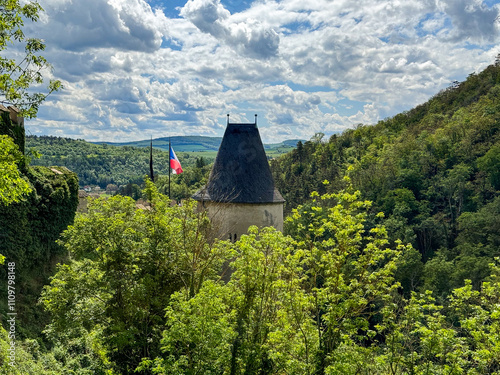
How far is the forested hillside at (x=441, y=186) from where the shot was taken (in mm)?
48219

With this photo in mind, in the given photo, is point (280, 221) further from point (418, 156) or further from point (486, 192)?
point (418, 156)

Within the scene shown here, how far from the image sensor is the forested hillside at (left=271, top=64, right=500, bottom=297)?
158 ft

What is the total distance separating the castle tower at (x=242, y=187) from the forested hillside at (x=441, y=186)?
101 feet

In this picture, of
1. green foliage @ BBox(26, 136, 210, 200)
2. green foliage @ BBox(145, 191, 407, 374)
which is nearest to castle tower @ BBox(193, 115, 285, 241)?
green foliage @ BBox(145, 191, 407, 374)

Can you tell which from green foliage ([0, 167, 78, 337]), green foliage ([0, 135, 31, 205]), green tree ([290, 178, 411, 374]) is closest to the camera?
green foliage ([0, 135, 31, 205])

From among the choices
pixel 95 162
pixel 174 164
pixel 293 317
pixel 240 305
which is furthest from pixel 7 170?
pixel 95 162

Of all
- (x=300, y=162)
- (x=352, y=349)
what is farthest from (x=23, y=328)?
(x=300, y=162)

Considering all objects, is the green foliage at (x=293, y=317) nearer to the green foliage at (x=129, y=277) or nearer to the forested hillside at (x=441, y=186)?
the green foliage at (x=129, y=277)

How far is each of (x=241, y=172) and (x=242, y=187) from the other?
0.77m

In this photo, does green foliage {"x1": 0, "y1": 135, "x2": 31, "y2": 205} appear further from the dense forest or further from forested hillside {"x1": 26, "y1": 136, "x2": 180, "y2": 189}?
forested hillside {"x1": 26, "y1": 136, "x2": 180, "y2": 189}

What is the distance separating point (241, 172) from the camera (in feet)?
63.9

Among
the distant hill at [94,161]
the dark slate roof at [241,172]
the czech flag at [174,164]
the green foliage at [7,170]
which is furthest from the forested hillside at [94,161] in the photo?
the green foliage at [7,170]

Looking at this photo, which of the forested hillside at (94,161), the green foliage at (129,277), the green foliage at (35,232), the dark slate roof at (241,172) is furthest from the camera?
the forested hillside at (94,161)

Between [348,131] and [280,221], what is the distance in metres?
95.2
